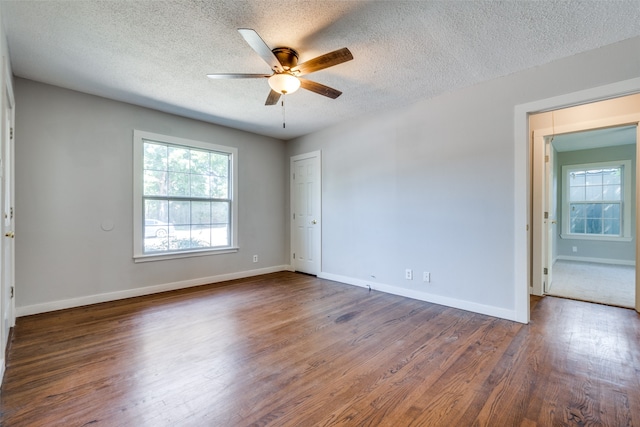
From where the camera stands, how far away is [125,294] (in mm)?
3561

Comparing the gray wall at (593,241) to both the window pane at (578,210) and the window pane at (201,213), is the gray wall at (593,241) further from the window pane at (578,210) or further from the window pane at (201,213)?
the window pane at (201,213)

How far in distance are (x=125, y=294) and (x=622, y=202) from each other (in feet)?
28.6

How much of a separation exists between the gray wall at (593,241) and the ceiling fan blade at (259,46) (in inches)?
270

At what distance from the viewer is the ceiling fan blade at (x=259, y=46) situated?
1.75 metres

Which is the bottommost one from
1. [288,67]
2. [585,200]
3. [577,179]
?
[585,200]

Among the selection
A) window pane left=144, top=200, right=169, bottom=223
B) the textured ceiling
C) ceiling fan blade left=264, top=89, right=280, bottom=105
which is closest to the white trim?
the textured ceiling

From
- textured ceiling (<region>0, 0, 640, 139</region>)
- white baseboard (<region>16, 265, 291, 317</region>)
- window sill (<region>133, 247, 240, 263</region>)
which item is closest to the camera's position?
textured ceiling (<region>0, 0, 640, 139</region>)

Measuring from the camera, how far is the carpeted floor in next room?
350 centimetres

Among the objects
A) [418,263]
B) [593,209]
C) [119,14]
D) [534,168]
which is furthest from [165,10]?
[593,209]

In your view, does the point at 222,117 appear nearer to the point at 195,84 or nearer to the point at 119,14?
the point at 195,84

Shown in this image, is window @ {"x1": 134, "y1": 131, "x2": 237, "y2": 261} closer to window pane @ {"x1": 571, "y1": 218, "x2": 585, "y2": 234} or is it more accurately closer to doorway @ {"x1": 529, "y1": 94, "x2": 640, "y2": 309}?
doorway @ {"x1": 529, "y1": 94, "x2": 640, "y2": 309}

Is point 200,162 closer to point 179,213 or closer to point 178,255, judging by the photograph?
Result: point 179,213

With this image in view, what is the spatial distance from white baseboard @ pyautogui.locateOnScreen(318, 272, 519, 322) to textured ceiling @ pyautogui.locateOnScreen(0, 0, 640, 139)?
232 centimetres

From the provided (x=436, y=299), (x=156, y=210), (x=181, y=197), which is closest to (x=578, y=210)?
(x=436, y=299)
